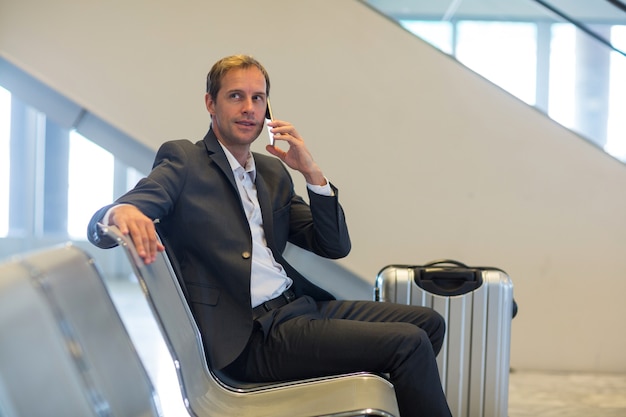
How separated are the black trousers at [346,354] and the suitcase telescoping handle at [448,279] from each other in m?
0.73

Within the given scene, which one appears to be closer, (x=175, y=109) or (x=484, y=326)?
(x=484, y=326)

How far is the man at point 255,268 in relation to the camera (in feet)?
6.72

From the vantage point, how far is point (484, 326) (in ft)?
9.09

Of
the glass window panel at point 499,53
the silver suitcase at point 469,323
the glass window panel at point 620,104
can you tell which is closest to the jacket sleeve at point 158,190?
the silver suitcase at point 469,323

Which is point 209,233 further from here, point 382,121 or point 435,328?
point 382,121

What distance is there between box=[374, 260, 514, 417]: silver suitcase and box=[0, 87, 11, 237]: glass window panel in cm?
629

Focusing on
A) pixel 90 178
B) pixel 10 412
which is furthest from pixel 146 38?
pixel 90 178

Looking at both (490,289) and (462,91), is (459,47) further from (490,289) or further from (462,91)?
(490,289)

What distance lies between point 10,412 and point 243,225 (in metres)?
1.25

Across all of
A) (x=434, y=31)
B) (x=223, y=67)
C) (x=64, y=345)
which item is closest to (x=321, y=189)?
(x=223, y=67)

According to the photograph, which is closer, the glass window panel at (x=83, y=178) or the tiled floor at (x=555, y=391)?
the tiled floor at (x=555, y=391)

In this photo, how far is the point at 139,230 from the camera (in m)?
1.64

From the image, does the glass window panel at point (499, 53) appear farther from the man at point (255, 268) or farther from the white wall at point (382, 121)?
the man at point (255, 268)

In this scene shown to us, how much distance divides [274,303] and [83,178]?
6519 mm
